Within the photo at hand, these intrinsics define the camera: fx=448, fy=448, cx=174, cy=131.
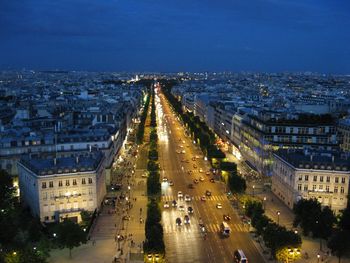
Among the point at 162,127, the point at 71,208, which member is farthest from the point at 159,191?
the point at 162,127

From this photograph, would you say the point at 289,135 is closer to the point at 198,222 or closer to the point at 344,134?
the point at 344,134

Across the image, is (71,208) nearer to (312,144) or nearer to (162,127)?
(312,144)

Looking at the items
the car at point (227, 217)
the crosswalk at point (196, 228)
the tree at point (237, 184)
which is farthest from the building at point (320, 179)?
the crosswalk at point (196, 228)

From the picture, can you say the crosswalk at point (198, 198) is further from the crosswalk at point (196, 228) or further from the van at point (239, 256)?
the van at point (239, 256)

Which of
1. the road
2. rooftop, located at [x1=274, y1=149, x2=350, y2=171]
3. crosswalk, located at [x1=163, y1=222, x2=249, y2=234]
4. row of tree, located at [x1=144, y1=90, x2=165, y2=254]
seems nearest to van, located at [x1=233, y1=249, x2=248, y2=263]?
the road

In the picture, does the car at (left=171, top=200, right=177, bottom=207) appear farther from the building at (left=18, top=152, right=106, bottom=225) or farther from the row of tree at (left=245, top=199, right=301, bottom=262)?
the row of tree at (left=245, top=199, right=301, bottom=262)
